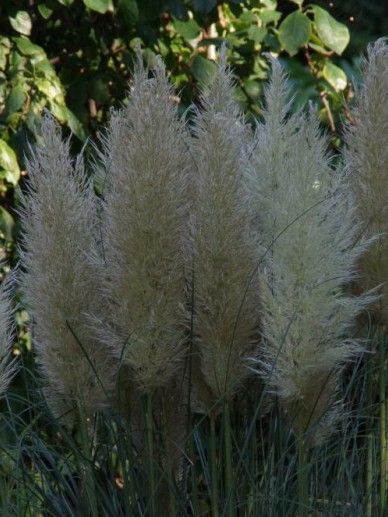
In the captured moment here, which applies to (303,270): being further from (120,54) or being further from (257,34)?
(120,54)

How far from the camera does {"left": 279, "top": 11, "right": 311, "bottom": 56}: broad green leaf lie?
386 cm

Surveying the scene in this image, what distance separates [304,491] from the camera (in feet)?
6.94

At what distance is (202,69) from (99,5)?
1.55 feet

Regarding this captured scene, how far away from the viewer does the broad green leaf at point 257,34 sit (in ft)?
13.3

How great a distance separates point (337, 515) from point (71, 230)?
841 millimetres

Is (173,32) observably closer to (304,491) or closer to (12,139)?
(12,139)

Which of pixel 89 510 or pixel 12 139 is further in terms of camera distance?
pixel 12 139

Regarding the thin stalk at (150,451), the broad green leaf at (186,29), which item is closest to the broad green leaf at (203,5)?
the broad green leaf at (186,29)

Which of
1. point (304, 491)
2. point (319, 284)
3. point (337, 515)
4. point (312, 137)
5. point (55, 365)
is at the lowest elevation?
point (337, 515)

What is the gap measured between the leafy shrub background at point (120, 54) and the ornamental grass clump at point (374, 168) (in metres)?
1.34

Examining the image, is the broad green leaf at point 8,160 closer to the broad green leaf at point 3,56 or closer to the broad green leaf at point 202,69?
the broad green leaf at point 3,56

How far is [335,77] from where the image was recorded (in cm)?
410

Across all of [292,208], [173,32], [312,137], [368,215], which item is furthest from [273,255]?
[173,32]

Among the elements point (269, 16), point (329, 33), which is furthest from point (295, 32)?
point (269, 16)
